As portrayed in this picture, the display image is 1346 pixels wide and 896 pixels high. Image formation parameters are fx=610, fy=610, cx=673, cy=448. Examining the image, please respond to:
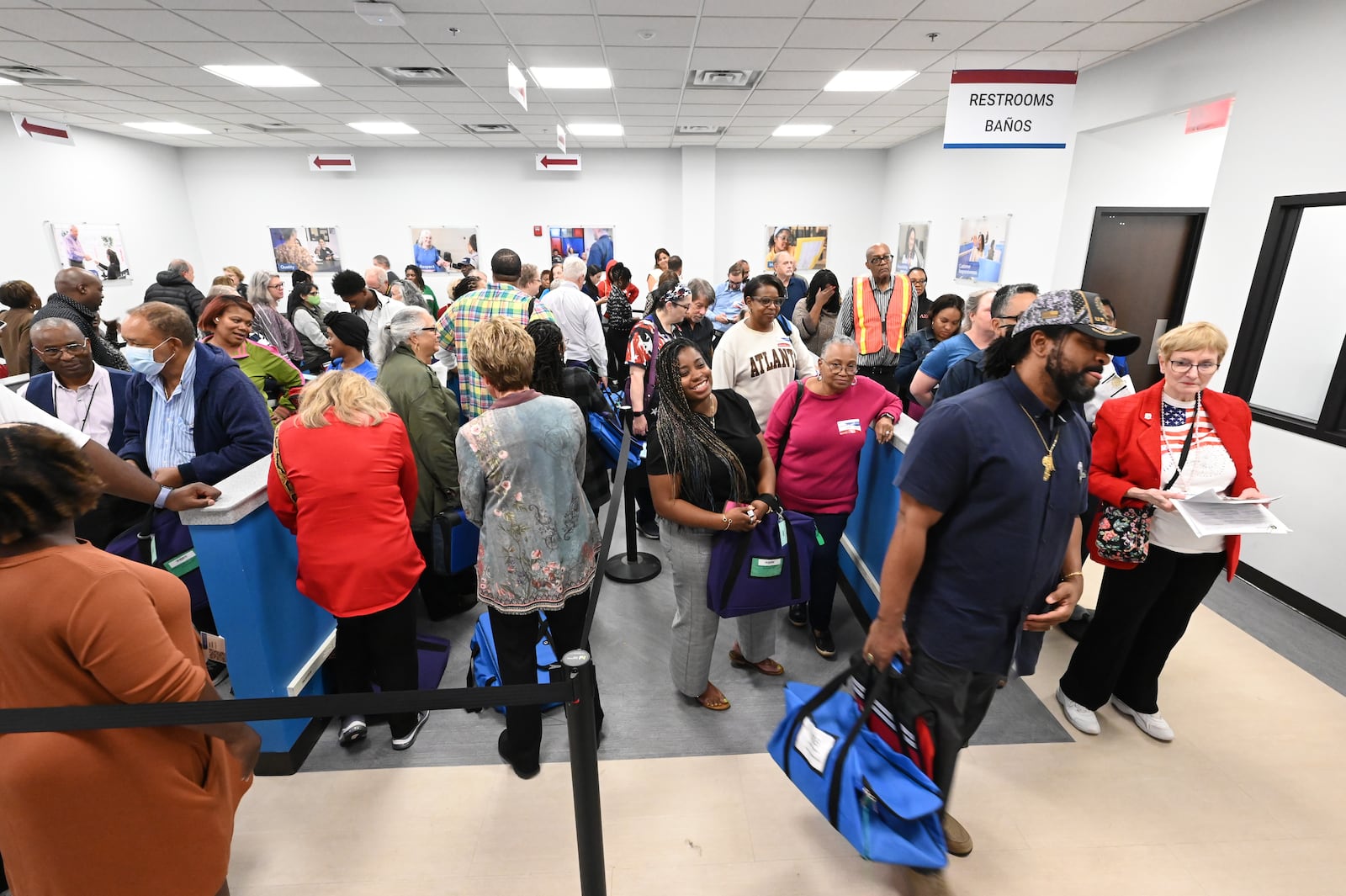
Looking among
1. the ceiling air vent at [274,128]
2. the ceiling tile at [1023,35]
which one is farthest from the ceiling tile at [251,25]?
the ceiling tile at [1023,35]

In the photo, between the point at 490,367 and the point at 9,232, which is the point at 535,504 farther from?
the point at 9,232

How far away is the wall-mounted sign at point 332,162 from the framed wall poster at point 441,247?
4.61 feet

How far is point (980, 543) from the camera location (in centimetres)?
160

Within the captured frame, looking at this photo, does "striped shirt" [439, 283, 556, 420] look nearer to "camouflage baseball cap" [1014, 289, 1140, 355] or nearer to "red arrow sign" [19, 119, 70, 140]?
"camouflage baseball cap" [1014, 289, 1140, 355]

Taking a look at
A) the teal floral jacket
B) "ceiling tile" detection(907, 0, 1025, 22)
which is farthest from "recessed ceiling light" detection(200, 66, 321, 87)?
the teal floral jacket

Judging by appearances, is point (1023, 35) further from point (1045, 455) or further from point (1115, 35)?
point (1045, 455)

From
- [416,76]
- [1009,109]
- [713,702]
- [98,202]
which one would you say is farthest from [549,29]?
[98,202]

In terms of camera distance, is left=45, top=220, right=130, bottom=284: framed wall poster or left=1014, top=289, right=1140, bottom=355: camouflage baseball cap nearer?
left=1014, top=289, right=1140, bottom=355: camouflage baseball cap

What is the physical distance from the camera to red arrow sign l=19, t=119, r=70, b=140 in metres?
7.20

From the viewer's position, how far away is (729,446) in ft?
7.82

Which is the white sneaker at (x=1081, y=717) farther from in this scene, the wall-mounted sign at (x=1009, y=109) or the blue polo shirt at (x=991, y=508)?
the wall-mounted sign at (x=1009, y=109)

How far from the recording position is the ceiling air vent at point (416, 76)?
6164mm

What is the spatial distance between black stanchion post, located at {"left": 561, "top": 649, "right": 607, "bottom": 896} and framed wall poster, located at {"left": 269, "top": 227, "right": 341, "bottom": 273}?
42.4 ft

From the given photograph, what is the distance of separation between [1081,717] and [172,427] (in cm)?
394
